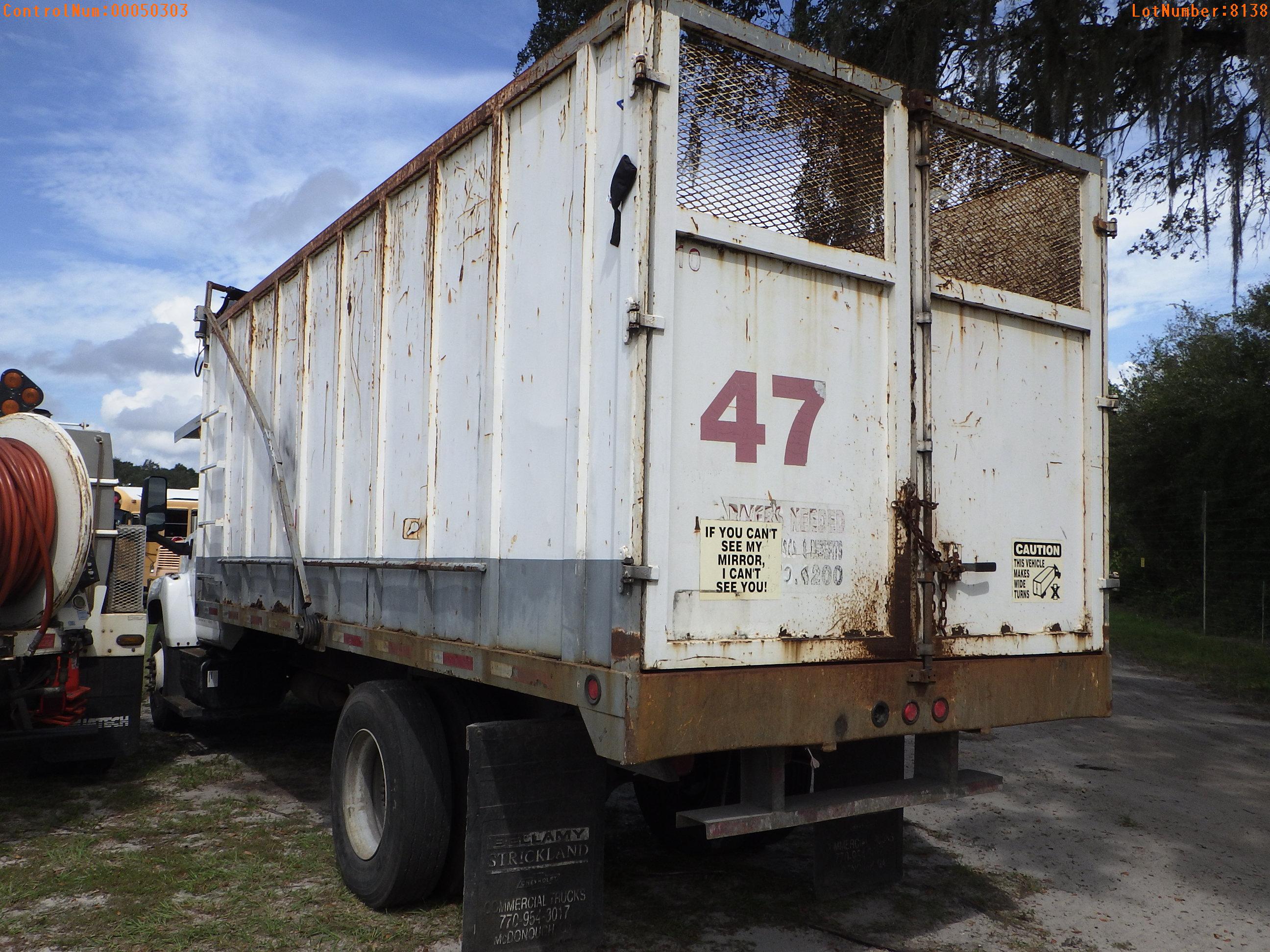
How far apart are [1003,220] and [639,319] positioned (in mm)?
2141

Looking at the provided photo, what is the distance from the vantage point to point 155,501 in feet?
Result: 28.3

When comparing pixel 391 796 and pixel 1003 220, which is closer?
pixel 391 796

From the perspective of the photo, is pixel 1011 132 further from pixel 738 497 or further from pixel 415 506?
pixel 415 506

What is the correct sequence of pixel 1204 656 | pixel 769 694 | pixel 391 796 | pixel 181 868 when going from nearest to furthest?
pixel 769 694 → pixel 391 796 → pixel 181 868 → pixel 1204 656

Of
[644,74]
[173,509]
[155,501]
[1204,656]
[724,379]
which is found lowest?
[1204,656]

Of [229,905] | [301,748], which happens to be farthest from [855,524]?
[301,748]

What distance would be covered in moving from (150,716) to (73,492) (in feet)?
14.3

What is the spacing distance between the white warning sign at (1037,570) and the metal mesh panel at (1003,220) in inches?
44.0

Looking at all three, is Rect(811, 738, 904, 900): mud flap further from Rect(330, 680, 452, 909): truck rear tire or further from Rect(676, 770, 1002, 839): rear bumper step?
Rect(330, 680, 452, 909): truck rear tire

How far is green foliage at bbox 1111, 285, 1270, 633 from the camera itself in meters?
18.0

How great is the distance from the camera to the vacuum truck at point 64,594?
6.30 metres

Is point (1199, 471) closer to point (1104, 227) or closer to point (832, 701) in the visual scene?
point (1104, 227)

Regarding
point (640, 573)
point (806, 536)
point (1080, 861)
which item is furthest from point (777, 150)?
point (1080, 861)

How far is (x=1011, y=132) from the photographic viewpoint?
480cm
